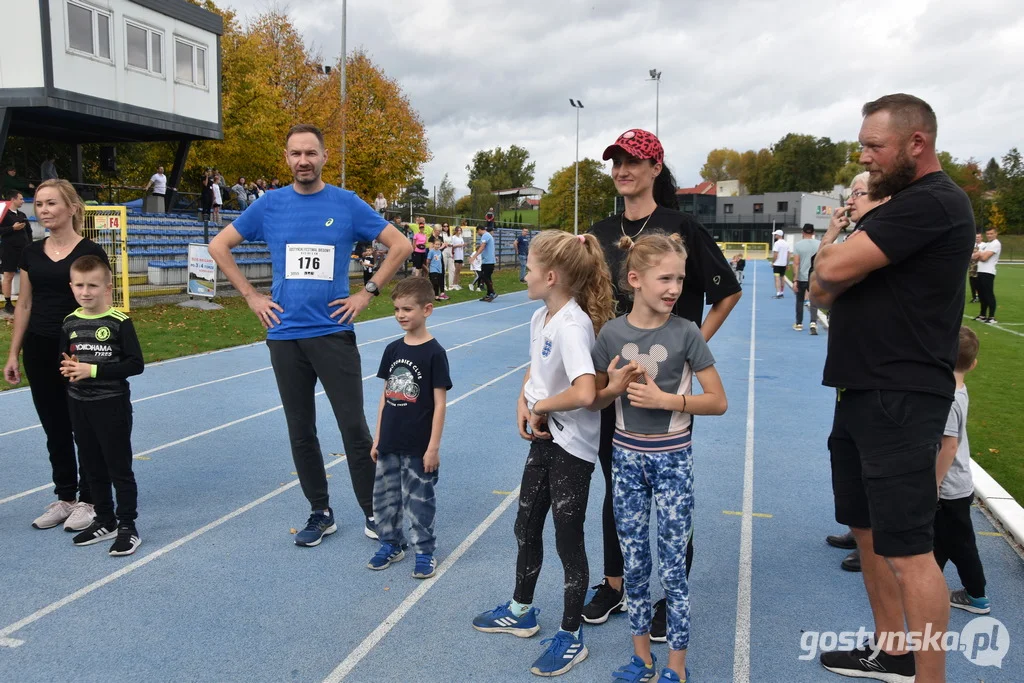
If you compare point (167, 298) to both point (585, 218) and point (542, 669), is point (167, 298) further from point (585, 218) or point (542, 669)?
point (585, 218)

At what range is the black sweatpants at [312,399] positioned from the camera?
4.16 metres

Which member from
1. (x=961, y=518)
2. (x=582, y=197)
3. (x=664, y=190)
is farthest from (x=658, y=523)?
(x=582, y=197)

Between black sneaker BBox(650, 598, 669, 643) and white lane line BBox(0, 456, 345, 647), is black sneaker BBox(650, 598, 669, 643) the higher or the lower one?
the higher one

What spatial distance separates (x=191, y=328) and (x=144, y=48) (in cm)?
1265

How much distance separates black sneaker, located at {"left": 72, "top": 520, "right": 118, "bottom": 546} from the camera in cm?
427

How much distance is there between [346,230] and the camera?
4.17 metres

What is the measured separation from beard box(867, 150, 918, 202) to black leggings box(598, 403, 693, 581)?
1.29 meters

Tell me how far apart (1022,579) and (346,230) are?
394 centimetres

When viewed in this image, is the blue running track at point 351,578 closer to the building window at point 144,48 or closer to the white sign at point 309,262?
the white sign at point 309,262

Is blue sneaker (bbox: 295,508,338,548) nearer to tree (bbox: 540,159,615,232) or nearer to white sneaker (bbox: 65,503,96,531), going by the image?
white sneaker (bbox: 65,503,96,531)

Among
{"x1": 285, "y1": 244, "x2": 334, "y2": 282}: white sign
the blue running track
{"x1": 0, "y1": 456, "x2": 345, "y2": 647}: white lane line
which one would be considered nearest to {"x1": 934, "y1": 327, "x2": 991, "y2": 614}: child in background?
the blue running track

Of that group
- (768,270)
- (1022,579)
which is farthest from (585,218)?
(1022,579)

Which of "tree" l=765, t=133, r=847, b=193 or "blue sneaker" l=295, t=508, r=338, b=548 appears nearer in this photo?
"blue sneaker" l=295, t=508, r=338, b=548

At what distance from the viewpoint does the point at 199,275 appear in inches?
633
